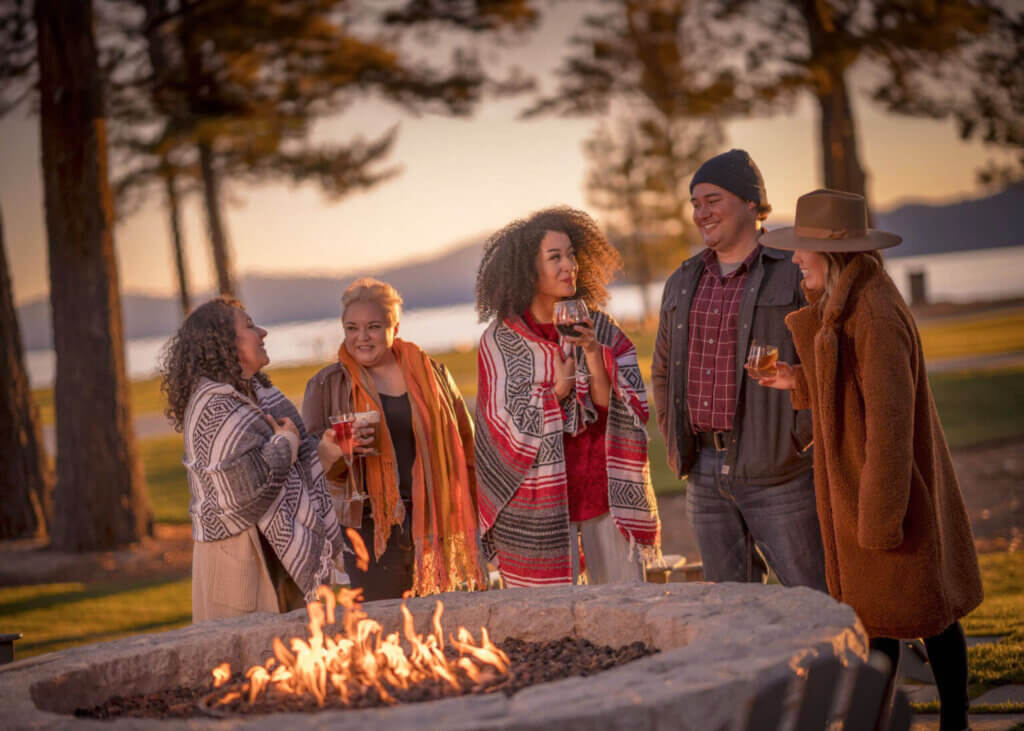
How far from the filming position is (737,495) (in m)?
4.25

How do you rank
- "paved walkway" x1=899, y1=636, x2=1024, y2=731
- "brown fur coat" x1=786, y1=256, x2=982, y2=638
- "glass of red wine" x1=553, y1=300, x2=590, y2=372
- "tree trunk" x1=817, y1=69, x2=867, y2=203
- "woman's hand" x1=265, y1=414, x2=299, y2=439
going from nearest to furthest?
"brown fur coat" x1=786, y1=256, x2=982, y2=638
"paved walkway" x1=899, y1=636, x2=1024, y2=731
"glass of red wine" x1=553, y1=300, x2=590, y2=372
"woman's hand" x1=265, y1=414, x2=299, y2=439
"tree trunk" x1=817, y1=69, x2=867, y2=203

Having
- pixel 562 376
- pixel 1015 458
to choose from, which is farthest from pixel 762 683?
pixel 1015 458

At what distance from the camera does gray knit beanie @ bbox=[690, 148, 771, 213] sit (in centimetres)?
447

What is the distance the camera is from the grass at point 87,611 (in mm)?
7523

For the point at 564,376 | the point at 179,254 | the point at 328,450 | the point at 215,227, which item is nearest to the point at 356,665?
the point at 328,450

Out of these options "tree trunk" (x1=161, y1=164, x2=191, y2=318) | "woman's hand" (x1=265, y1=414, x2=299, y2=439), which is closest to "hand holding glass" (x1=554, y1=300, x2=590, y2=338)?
"woman's hand" (x1=265, y1=414, x2=299, y2=439)

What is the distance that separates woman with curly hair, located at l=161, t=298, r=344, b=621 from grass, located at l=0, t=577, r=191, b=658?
322cm

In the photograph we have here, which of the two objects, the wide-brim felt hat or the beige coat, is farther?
the beige coat

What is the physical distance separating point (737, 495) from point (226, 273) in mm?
12537

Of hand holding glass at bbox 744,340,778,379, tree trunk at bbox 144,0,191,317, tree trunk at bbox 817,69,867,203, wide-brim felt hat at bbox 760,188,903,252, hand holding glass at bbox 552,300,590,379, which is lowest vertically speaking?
hand holding glass at bbox 744,340,778,379

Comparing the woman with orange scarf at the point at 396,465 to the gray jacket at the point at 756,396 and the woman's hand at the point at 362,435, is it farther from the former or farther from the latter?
the gray jacket at the point at 756,396

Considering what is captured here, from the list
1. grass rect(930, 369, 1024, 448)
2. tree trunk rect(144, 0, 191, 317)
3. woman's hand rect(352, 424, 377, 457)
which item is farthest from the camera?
grass rect(930, 369, 1024, 448)

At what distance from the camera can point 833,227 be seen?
3859 mm

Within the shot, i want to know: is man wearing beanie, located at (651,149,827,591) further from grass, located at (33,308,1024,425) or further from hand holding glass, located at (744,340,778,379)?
Answer: grass, located at (33,308,1024,425)
